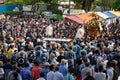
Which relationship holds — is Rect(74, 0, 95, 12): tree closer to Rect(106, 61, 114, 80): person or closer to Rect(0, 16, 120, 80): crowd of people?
Rect(0, 16, 120, 80): crowd of people

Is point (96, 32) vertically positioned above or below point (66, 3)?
above

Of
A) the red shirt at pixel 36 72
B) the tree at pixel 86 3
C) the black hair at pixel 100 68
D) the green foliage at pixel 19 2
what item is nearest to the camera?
the black hair at pixel 100 68

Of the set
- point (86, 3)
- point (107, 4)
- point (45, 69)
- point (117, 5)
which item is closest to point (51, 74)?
point (45, 69)

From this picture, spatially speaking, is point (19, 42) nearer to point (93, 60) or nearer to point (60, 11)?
point (93, 60)

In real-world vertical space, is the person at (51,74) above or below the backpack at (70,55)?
above

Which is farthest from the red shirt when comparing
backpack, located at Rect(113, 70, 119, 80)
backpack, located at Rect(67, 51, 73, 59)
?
backpack, located at Rect(67, 51, 73, 59)

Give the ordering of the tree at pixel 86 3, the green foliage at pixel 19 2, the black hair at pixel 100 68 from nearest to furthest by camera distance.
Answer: the black hair at pixel 100 68 → the tree at pixel 86 3 → the green foliage at pixel 19 2

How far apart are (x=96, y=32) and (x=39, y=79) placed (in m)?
16.4

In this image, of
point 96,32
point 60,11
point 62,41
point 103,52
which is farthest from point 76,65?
point 60,11

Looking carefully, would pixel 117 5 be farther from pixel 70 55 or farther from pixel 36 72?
pixel 36 72

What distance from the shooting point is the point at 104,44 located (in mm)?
20453

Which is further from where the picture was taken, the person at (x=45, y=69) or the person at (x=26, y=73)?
the person at (x=26, y=73)

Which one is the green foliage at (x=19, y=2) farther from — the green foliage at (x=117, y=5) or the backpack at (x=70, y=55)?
the backpack at (x=70, y=55)

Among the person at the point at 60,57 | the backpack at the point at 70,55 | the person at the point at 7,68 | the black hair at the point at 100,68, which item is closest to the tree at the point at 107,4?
the backpack at the point at 70,55
